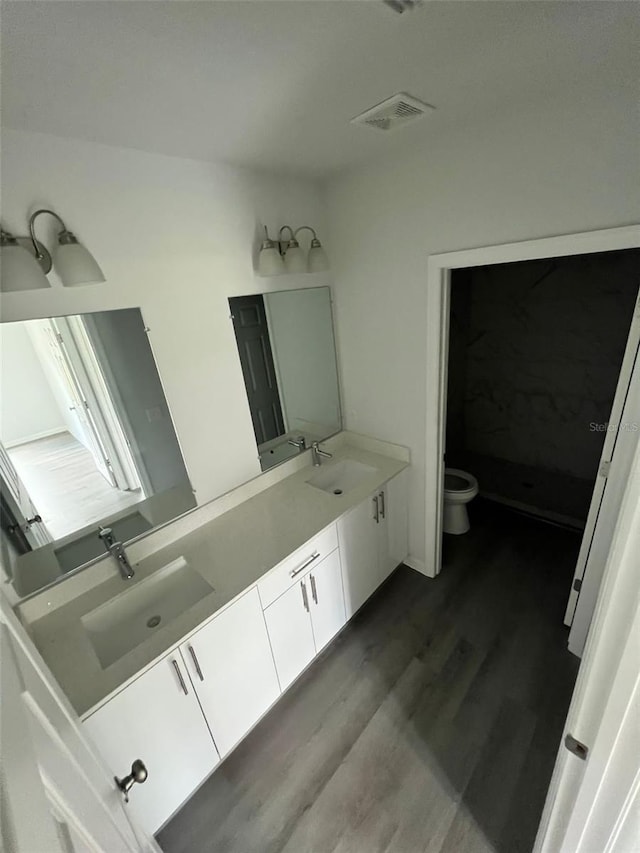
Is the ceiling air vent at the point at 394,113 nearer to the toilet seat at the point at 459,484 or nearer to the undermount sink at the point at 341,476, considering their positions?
the undermount sink at the point at 341,476

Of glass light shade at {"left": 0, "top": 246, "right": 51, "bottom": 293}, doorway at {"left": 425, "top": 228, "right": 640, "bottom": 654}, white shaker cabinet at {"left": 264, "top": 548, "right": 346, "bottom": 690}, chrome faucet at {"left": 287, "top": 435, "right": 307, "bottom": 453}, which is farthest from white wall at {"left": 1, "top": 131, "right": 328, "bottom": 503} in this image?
doorway at {"left": 425, "top": 228, "right": 640, "bottom": 654}

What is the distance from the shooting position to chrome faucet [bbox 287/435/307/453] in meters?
2.24

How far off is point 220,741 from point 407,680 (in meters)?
0.93

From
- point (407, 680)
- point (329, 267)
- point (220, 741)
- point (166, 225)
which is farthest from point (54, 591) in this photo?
point (329, 267)

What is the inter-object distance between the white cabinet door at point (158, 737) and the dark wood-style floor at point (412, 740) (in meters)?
0.22

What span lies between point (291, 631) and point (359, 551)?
0.55 m

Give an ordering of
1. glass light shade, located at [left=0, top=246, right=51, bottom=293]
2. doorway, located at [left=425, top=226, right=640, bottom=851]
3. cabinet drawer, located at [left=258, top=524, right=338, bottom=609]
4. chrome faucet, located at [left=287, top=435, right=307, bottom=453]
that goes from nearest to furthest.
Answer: doorway, located at [left=425, top=226, right=640, bottom=851] < glass light shade, located at [left=0, top=246, right=51, bottom=293] < cabinet drawer, located at [left=258, top=524, right=338, bottom=609] < chrome faucet, located at [left=287, top=435, right=307, bottom=453]

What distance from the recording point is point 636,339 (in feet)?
4.58

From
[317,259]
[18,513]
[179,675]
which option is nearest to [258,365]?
[317,259]

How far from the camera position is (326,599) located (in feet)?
6.09

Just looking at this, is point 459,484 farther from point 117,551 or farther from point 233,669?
point 117,551

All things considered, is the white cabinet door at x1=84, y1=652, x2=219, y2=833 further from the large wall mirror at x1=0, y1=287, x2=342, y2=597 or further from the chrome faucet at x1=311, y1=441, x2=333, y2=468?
the chrome faucet at x1=311, y1=441, x2=333, y2=468

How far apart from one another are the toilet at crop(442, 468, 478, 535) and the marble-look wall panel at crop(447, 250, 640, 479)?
82 centimetres

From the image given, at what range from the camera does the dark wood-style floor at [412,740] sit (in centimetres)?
134
